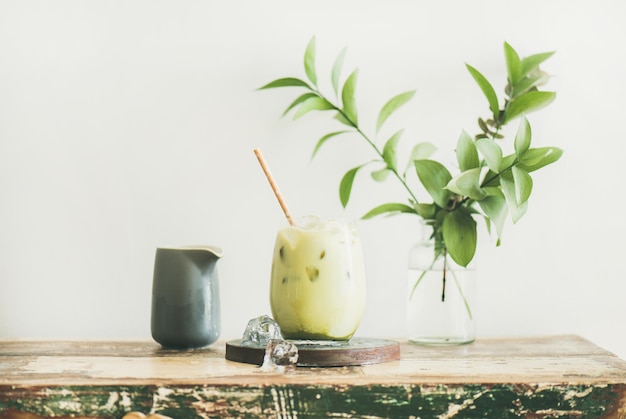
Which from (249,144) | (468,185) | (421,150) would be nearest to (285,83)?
(249,144)

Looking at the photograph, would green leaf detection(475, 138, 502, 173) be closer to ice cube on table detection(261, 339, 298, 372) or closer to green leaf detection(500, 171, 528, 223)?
green leaf detection(500, 171, 528, 223)

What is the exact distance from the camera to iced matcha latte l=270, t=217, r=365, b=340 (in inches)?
45.3

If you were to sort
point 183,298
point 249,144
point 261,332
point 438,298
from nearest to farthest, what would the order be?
point 261,332
point 183,298
point 438,298
point 249,144

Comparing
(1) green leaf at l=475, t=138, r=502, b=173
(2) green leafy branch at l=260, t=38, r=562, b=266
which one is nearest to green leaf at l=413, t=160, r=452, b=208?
(2) green leafy branch at l=260, t=38, r=562, b=266

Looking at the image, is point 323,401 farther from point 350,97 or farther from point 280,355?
point 350,97

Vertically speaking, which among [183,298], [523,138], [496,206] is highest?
[523,138]

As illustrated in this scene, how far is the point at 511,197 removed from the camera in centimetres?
123

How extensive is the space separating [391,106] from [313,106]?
0.47 ft

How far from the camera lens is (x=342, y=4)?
1521 mm

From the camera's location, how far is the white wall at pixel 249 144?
1496 mm

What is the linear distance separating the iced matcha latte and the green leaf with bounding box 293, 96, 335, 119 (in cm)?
28

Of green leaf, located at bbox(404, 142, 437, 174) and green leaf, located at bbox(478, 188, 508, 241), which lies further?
green leaf, located at bbox(404, 142, 437, 174)

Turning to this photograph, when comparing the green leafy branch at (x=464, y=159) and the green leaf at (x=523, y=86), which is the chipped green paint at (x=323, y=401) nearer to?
the green leafy branch at (x=464, y=159)

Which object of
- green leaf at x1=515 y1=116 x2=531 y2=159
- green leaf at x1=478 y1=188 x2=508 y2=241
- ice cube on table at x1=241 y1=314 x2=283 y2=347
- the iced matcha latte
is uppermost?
green leaf at x1=515 y1=116 x2=531 y2=159
